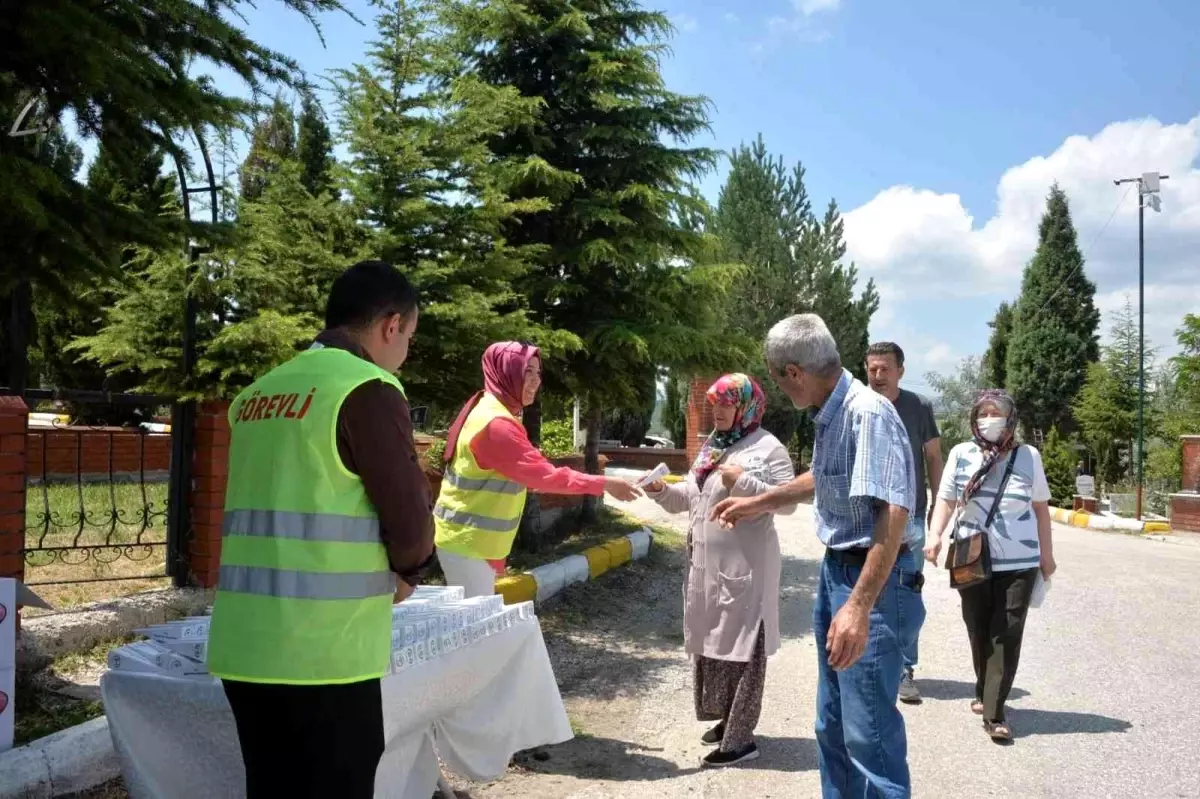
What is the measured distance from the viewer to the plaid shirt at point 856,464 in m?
3.04

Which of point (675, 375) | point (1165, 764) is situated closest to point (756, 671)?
point (1165, 764)

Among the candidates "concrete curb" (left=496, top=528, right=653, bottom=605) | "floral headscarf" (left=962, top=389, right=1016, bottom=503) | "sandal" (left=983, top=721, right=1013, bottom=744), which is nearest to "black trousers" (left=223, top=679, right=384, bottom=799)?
"sandal" (left=983, top=721, right=1013, bottom=744)

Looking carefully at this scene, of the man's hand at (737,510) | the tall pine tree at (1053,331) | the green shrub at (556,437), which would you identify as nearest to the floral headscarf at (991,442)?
the man's hand at (737,510)

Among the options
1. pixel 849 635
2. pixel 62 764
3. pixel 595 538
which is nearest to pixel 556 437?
pixel 595 538

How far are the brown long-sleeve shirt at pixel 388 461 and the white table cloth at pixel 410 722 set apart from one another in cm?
95

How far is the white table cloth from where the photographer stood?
2.85m

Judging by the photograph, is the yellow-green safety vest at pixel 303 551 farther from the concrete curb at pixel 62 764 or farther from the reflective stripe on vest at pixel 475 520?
the reflective stripe on vest at pixel 475 520

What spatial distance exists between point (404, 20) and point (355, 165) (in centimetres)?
114

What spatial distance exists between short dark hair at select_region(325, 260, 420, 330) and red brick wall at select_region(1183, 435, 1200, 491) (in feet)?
66.4

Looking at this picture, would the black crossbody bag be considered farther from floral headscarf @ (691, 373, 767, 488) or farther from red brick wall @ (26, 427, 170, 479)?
red brick wall @ (26, 427, 170, 479)

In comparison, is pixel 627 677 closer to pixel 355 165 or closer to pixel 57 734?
pixel 57 734

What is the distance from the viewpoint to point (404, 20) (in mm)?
6609

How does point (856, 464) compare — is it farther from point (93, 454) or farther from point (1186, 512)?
point (1186, 512)

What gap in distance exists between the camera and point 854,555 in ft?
10.4
